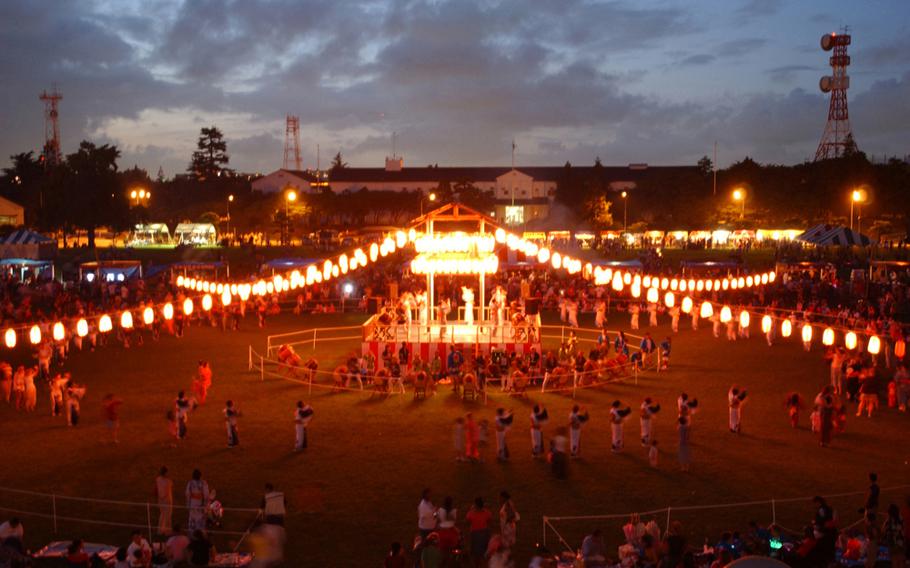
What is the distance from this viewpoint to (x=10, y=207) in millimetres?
69688

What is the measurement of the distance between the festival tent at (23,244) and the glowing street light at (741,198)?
51217mm

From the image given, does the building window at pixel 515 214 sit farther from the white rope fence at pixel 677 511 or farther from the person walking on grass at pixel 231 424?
the white rope fence at pixel 677 511

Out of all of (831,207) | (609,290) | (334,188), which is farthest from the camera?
(334,188)

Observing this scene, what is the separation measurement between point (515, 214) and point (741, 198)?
26048 millimetres

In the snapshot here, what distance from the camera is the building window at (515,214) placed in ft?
282

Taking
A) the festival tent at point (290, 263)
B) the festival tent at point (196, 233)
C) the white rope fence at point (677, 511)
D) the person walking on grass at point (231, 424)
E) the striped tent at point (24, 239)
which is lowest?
the white rope fence at point (677, 511)

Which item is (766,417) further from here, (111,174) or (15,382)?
(111,174)

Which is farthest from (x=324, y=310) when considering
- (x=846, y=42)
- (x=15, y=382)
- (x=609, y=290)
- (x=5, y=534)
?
(x=846, y=42)

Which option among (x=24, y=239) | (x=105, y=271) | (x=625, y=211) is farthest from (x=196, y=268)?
(x=625, y=211)

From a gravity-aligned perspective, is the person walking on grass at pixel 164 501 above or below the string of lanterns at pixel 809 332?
below

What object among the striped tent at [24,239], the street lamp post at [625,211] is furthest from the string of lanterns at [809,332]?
the street lamp post at [625,211]

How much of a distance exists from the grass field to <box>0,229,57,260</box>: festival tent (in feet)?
85.5

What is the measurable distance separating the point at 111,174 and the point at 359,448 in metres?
54.5

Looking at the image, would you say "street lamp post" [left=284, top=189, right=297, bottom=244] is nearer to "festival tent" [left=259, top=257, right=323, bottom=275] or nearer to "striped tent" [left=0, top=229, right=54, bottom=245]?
"festival tent" [left=259, top=257, right=323, bottom=275]
